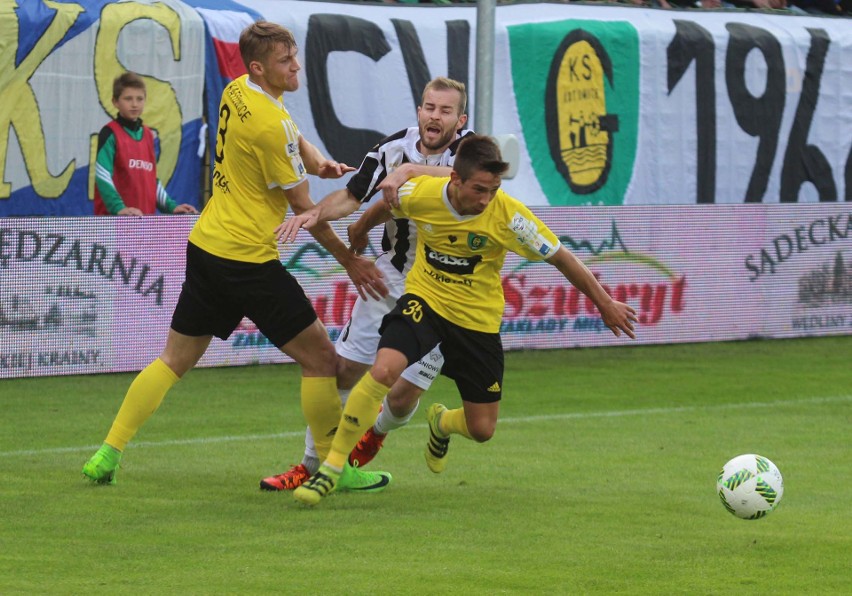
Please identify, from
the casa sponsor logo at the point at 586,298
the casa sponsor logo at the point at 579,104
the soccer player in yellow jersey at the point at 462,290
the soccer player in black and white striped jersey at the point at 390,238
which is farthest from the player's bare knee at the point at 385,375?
the casa sponsor logo at the point at 579,104

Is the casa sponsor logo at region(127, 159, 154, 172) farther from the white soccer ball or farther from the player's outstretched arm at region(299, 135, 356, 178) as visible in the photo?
the white soccer ball

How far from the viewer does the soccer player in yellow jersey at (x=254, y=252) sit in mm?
6844

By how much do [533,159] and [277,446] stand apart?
775 cm

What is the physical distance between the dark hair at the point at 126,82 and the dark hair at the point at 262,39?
17.1 feet

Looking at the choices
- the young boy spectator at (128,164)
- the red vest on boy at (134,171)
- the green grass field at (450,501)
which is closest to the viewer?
the green grass field at (450,501)

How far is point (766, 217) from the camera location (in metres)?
14.4

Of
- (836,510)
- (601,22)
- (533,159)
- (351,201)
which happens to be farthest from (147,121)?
(836,510)

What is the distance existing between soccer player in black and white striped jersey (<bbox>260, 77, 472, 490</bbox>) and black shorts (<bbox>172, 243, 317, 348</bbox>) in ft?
1.28

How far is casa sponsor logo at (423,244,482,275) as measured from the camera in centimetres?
699

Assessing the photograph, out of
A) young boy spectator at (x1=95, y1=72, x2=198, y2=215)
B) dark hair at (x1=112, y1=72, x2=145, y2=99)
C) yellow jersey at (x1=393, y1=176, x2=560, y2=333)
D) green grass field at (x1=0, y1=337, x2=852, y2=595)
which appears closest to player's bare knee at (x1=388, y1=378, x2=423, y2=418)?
green grass field at (x1=0, y1=337, x2=852, y2=595)

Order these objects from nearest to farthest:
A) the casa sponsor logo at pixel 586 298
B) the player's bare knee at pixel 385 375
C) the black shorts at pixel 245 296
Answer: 1. the player's bare knee at pixel 385 375
2. the black shorts at pixel 245 296
3. the casa sponsor logo at pixel 586 298

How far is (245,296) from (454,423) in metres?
1.18

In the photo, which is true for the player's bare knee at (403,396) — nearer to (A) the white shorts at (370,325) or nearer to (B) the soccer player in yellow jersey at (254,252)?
(A) the white shorts at (370,325)

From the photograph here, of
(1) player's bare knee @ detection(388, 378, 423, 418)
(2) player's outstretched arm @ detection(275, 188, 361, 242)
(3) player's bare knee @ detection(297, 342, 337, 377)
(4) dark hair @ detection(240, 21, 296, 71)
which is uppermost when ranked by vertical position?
(4) dark hair @ detection(240, 21, 296, 71)
